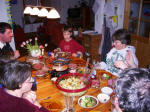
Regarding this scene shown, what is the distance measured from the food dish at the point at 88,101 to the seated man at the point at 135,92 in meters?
0.61

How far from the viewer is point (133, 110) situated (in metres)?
0.87

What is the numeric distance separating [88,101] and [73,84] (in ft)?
0.79

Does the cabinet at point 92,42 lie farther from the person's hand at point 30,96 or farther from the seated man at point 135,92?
the seated man at point 135,92

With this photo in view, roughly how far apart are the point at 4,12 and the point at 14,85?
2819mm

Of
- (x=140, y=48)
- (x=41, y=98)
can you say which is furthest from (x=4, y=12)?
(x=140, y=48)

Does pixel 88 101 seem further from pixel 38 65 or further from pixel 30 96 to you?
pixel 38 65

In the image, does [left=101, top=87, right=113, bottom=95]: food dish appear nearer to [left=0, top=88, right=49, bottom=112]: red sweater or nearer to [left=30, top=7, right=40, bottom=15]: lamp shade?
[left=0, top=88, right=49, bottom=112]: red sweater

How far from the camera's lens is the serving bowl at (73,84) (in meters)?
1.49

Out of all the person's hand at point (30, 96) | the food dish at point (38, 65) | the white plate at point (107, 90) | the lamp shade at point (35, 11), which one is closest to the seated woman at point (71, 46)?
the lamp shade at point (35, 11)

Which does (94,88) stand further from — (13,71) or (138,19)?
(138,19)

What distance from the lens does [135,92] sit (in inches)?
33.1

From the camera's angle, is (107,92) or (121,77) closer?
(121,77)

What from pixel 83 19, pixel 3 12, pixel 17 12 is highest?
pixel 17 12

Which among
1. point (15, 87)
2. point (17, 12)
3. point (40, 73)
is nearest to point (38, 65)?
point (40, 73)
